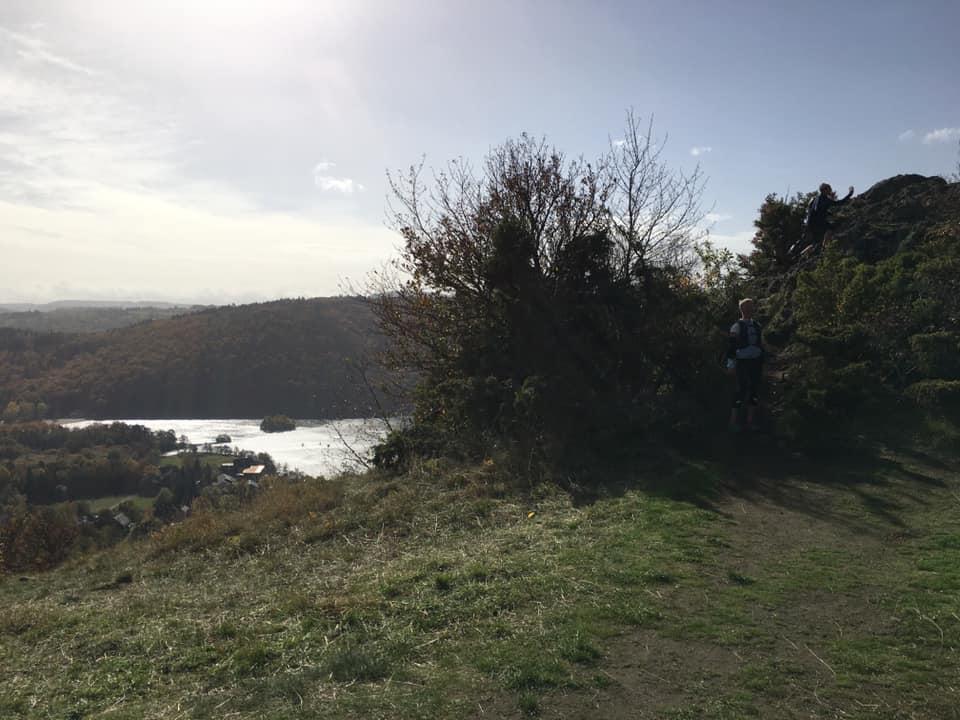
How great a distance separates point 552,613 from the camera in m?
4.66

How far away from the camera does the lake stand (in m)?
14.7

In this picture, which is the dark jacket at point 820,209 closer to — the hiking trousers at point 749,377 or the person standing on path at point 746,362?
the person standing on path at point 746,362

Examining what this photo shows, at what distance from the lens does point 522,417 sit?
404 inches

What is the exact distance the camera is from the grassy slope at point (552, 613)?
3619 mm

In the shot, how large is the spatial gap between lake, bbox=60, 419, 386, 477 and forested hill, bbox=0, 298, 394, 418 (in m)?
3.59

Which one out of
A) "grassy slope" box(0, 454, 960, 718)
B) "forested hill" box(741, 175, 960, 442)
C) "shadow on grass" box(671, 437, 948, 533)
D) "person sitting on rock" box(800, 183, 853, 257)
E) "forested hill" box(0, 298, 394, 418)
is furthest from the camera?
"forested hill" box(0, 298, 394, 418)

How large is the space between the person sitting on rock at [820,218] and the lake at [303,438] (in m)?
9.31

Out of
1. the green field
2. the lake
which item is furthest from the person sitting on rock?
the green field

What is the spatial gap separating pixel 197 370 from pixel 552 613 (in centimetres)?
6316

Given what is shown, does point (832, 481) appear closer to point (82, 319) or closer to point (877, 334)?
point (877, 334)

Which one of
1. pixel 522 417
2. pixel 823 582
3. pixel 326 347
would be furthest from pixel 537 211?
pixel 326 347

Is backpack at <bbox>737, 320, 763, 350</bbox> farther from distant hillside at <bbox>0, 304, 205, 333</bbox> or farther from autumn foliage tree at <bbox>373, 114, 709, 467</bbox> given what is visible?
distant hillside at <bbox>0, 304, 205, 333</bbox>

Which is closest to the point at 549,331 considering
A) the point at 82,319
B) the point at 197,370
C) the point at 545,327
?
the point at 545,327

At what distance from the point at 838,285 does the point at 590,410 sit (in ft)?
14.6
